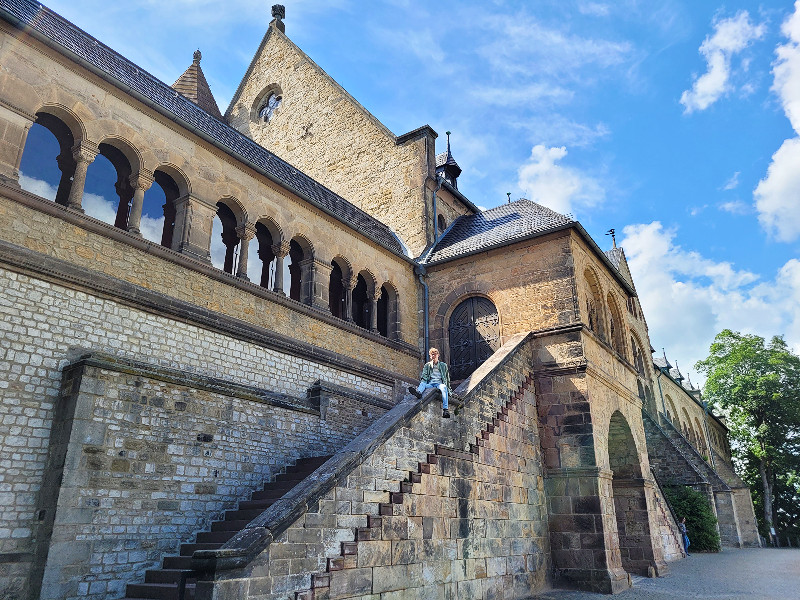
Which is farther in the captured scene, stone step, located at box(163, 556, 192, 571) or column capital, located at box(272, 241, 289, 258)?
column capital, located at box(272, 241, 289, 258)

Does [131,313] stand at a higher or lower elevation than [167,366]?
higher

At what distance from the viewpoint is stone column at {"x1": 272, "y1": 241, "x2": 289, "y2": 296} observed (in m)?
12.4

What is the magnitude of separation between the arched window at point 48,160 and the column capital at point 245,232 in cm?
329

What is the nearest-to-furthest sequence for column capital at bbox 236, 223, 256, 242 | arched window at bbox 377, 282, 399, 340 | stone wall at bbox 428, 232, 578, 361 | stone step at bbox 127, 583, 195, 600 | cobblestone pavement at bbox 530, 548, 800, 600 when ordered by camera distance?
stone step at bbox 127, 583, 195, 600
cobblestone pavement at bbox 530, 548, 800, 600
column capital at bbox 236, 223, 256, 242
stone wall at bbox 428, 232, 578, 361
arched window at bbox 377, 282, 399, 340

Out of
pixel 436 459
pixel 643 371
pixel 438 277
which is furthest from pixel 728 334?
pixel 436 459

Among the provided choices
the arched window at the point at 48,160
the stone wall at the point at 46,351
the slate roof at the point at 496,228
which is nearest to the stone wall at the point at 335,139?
the slate roof at the point at 496,228

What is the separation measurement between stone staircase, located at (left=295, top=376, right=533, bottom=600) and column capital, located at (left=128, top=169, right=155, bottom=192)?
6.71 metres

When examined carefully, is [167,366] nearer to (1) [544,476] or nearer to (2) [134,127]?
(2) [134,127]

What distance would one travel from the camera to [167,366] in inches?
375

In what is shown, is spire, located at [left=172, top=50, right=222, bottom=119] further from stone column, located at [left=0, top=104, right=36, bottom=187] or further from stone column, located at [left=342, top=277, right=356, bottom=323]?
stone column, located at [left=0, top=104, right=36, bottom=187]

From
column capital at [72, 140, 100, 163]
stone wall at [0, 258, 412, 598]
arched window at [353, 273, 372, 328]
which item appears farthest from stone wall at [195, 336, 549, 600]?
column capital at [72, 140, 100, 163]

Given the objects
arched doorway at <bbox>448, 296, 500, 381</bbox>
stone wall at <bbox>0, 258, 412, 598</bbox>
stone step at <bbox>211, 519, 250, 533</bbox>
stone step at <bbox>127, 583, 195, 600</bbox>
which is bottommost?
stone step at <bbox>127, 583, 195, 600</bbox>

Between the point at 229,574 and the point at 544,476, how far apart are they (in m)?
8.73

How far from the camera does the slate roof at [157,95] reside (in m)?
9.72
